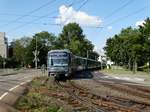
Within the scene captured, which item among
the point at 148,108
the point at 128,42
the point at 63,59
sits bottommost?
the point at 148,108

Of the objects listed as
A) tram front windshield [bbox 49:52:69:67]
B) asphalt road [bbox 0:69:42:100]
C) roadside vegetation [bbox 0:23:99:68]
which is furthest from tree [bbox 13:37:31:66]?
tram front windshield [bbox 49:52:69:67]

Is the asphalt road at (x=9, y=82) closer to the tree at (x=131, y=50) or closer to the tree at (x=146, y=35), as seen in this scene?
the tree at (x=131, y=50)

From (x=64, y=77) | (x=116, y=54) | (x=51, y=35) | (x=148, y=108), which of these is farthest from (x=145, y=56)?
(x=51, y=35)

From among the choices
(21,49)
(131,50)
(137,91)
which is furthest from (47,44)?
(137,91)

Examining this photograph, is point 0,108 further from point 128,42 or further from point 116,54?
point 116,54

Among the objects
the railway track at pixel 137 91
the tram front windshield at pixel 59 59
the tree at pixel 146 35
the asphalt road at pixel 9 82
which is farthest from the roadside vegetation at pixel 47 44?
the railway track at pixel 137 91

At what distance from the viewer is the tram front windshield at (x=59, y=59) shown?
46.8m

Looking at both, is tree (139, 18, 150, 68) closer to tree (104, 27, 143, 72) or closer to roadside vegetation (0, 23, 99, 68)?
tree (104, 27, 143, 72)

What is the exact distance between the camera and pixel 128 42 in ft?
351

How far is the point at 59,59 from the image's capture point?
46.8m

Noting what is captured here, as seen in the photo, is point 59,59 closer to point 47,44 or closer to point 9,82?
point 9,82

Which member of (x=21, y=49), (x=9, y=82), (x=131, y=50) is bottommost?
(x=9, y=82)

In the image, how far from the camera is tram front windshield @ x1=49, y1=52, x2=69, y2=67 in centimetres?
4678

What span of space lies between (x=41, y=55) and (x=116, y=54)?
41.3 meters
